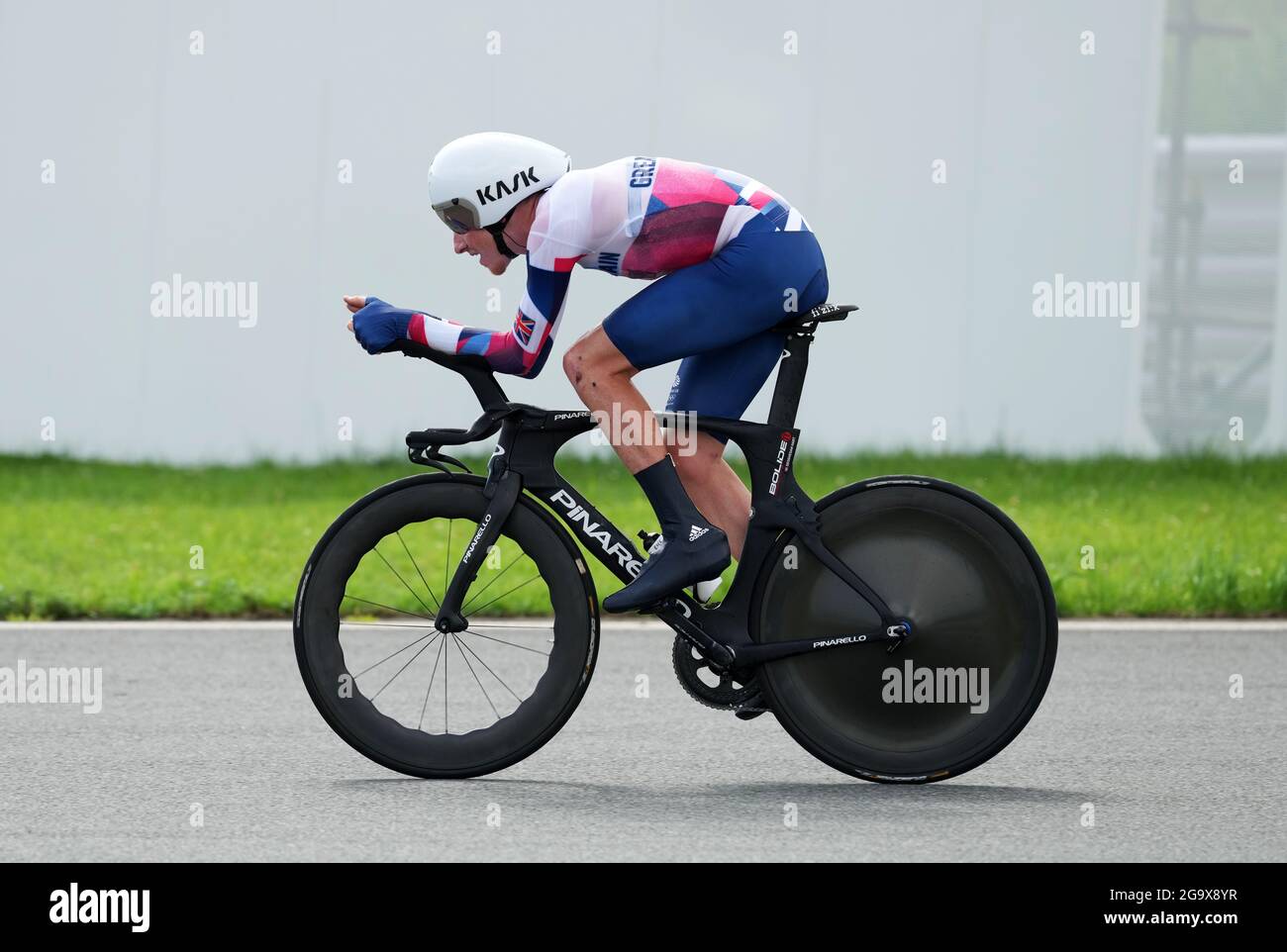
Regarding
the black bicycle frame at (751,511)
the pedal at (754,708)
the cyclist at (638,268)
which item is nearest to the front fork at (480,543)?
the black bicycle frame at (751,511)

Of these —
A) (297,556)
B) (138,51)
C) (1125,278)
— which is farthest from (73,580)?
(1125,278)

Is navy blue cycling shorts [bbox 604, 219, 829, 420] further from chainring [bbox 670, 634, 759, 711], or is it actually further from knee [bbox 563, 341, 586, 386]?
chainring [bbox 670, 634, 759, 711]

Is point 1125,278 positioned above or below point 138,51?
below

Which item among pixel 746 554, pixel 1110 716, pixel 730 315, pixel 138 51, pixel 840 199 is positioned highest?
pixel 138 51

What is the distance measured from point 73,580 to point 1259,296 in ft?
27.9

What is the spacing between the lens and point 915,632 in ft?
17.6

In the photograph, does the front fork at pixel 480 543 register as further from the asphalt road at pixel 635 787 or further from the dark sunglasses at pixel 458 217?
the dark sunglasses at pixel 458 217

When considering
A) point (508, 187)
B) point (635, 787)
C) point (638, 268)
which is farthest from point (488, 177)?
point (635, 787)

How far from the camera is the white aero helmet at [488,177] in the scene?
17.2 feet

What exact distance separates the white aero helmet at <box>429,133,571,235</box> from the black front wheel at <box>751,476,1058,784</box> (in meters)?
1.17

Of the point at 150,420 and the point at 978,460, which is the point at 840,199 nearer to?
the point at 978,460

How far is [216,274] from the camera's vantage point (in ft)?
46.5

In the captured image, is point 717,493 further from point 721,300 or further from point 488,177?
point 488,177

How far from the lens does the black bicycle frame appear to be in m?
5.35
